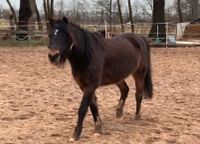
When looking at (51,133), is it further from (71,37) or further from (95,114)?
(71,37)

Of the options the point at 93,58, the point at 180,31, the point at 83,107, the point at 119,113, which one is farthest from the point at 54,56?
the point at 180,31

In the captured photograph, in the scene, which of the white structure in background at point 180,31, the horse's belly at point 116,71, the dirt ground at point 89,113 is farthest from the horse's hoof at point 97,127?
the white structure in background at point 180,31

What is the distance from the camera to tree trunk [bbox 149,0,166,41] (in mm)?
25058

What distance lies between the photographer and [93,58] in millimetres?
5395

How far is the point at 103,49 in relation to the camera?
5.70 meters

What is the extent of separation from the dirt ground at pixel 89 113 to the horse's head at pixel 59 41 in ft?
3.61

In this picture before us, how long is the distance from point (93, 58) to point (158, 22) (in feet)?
70.6

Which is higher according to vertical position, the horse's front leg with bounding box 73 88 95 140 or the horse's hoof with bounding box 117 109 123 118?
the horse's front leg with bounding box 73 88 95 140

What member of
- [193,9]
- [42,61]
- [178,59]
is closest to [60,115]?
[42,61]

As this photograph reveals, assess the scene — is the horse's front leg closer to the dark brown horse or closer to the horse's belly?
the dark brown horse

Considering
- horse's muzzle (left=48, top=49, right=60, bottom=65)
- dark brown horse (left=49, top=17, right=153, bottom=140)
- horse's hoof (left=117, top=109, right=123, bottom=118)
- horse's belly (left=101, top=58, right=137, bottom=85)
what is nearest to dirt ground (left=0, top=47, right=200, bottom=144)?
horse's hoof (left=117, top=109, right=123, bottom=118)

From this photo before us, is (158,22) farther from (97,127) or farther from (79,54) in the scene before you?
(79,54)

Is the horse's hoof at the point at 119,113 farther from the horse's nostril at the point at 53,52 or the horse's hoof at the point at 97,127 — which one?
the horse's nostril at the point at 53,52

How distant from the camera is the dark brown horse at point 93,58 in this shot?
4.94 metres
